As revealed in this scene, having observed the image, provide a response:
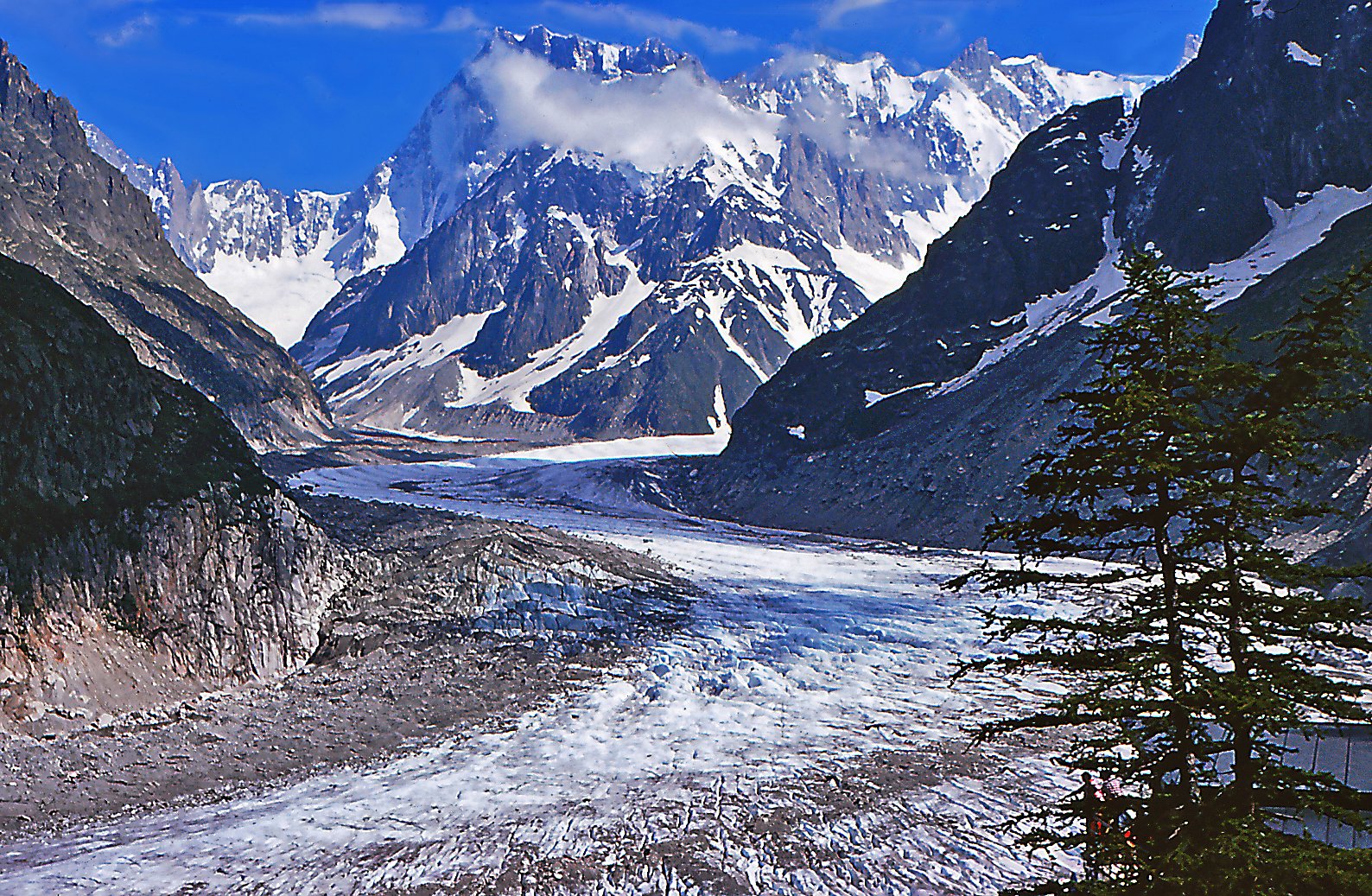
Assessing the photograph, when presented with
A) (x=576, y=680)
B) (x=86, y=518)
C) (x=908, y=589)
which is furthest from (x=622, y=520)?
→ (x=86, y=518)

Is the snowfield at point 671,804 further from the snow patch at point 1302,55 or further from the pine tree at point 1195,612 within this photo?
the snow patch at point 1302,55

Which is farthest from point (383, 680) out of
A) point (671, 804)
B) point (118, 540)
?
point (671, 804)

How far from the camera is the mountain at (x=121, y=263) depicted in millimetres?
120812

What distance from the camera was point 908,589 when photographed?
5256cm

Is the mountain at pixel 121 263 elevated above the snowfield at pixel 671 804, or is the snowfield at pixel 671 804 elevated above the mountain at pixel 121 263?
the mountain at pixel 121 263

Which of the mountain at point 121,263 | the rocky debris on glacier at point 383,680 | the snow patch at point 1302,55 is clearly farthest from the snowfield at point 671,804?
the mountain at point 121,263

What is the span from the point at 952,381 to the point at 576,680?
6869 cm

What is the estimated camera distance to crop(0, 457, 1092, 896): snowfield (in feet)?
61.8

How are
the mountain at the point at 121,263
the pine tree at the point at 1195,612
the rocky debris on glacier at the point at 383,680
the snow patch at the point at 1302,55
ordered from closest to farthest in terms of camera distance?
the pine tree at the point at 1195,612 < the rocky debris on glacier at the point at 383,680 < the snow patch at the point at 1302,55 < the mountain at the point at 121,263

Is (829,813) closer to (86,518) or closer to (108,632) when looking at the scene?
(108,632)

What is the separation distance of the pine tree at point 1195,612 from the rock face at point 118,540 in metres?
27.4

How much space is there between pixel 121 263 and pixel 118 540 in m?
127

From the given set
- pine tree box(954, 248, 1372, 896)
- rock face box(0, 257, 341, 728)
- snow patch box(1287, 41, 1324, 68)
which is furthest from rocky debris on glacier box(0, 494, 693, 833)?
snow patch box(1287, 41, 1324, 68)

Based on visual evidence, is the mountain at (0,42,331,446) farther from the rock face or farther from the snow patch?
the snow patch
